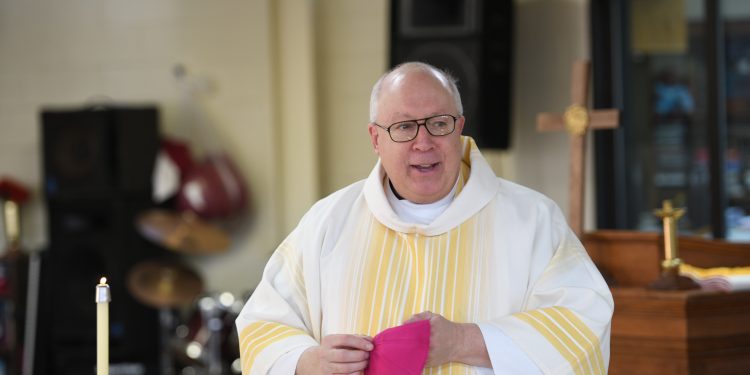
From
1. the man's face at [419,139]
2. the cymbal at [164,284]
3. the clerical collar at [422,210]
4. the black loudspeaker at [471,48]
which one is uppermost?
the black loudspeaker at [471,48]

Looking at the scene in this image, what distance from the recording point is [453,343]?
2814 mm

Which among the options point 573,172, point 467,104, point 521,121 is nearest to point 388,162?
point 573,172

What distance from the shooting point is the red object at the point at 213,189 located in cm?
752

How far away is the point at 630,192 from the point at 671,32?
894 mm

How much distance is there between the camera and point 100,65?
8062 millimetres

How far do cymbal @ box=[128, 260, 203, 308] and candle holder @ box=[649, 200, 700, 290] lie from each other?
12.6 feet

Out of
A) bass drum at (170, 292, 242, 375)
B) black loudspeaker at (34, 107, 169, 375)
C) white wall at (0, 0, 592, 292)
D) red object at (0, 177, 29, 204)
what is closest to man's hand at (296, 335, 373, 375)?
bass drum at (170, 292, 242, 375)

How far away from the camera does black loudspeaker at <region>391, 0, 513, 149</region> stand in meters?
6.48

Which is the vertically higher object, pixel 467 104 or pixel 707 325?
pixel 467 104

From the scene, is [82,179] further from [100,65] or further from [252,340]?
[252,340]

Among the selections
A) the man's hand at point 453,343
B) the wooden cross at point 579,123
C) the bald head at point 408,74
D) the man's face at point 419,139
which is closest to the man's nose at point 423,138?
the man's face at point 419,139

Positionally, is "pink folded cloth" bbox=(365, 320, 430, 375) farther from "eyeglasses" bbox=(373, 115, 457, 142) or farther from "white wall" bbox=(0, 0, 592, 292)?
"white wall" bbox=(0, 0, 592, 292)

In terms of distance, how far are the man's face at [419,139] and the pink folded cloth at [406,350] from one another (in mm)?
421

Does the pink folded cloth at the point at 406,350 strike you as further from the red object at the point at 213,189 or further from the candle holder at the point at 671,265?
the red object at the point at 213,189
